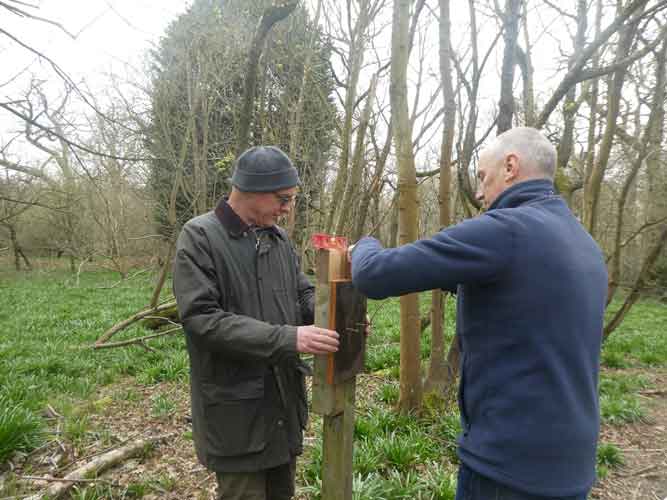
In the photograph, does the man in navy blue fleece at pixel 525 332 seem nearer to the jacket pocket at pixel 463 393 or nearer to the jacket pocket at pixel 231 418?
the jacket pocket at pixel 463 393

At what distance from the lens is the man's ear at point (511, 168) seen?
5.71ft

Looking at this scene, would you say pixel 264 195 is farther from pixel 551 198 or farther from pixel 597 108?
pixel 597 108

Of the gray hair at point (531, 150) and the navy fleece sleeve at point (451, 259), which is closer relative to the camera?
the navy fleece sleeve at point (451, 259)

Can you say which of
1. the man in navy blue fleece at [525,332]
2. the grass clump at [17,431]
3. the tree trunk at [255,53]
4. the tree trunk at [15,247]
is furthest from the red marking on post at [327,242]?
the tree trunk at [15,247]

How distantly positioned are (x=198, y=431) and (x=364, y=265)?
3.87 ft

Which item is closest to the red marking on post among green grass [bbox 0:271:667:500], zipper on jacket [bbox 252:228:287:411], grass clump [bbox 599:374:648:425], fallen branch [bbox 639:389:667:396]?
zipper on jacket [bbox 252:228:287:411]

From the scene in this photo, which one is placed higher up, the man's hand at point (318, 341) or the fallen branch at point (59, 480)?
the man's hand at point (318, 341)

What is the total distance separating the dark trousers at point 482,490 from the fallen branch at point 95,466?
9.17 ft

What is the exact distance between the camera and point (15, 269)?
2159cm

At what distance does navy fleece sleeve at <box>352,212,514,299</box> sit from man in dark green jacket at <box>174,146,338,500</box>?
0.44 meters

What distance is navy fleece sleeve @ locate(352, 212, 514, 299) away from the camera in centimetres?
150

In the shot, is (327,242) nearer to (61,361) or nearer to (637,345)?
(61,361)

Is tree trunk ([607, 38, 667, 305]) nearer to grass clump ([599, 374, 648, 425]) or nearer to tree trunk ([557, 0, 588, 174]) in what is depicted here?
tree trunk ([557, 0, 588, 174])

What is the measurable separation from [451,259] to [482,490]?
90 cm
